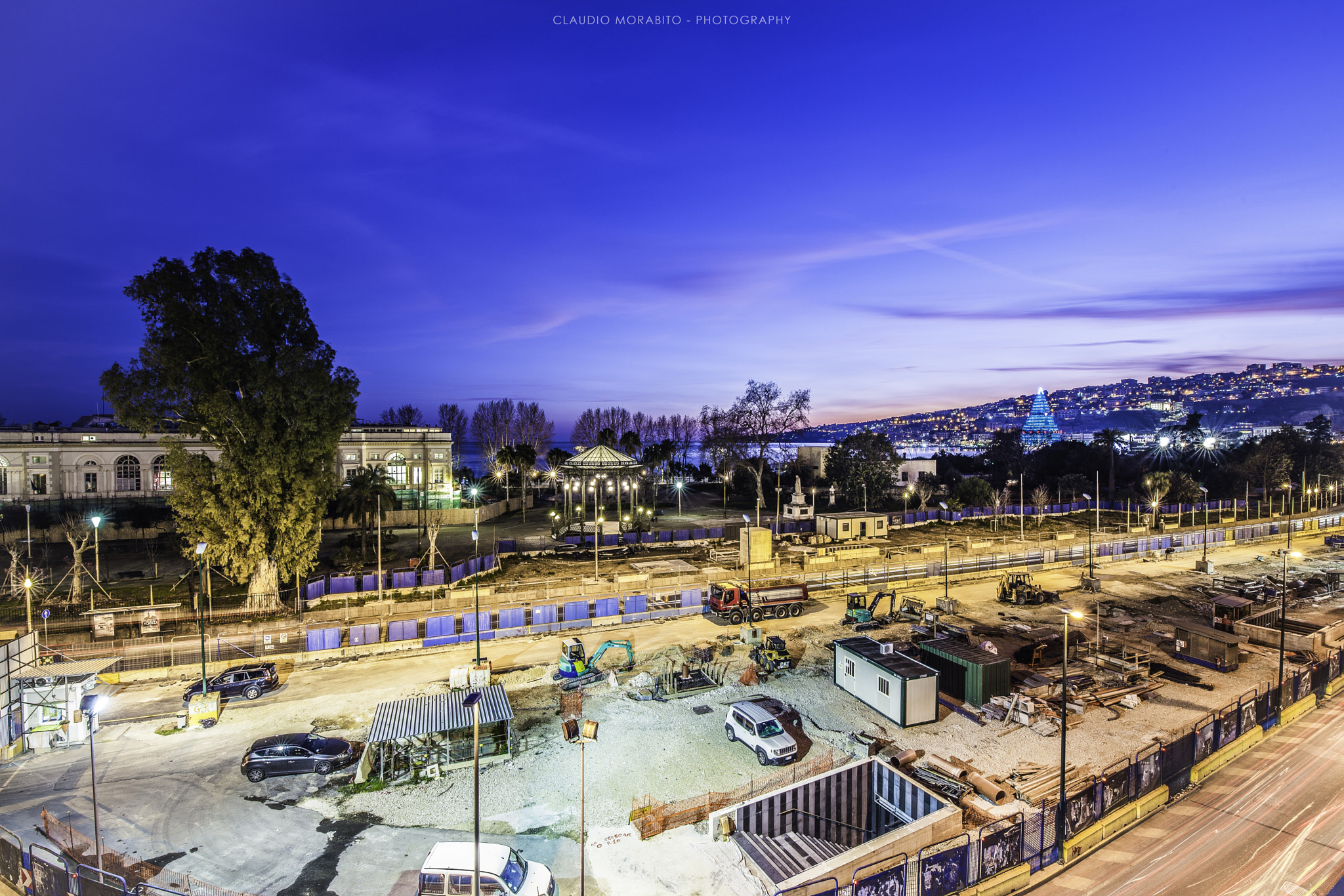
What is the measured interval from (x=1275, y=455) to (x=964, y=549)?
69.6 metres

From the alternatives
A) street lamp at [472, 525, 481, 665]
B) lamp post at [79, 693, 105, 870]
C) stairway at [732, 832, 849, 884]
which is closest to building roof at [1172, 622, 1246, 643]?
stairway at [732, 832, 849, 884]

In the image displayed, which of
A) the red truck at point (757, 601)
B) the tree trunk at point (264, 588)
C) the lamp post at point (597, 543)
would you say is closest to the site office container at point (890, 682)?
the red truck at point (757, 601)

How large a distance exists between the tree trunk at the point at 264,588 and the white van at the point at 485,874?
25116 mm

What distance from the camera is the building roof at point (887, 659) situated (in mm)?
21359

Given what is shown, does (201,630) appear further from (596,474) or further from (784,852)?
(596,474)

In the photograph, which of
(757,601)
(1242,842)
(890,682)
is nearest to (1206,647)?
(1242,842)

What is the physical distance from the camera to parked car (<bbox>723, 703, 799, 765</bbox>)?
1803 centimetres

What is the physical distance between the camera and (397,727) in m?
17.8

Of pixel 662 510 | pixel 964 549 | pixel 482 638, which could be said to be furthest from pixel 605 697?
pixel 662 510

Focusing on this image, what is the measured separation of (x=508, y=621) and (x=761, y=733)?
647 inches

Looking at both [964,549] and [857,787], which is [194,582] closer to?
[857,787]

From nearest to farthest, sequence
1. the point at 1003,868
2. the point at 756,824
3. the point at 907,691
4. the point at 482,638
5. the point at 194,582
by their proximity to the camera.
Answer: the point at 1003,868
the point at 756,824
the point at 907,691
the point at 482,638
the point at 194,582

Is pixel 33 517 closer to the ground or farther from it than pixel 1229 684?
farther from it

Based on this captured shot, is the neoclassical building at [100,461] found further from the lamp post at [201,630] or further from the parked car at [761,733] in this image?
the parked car at [761,733]
